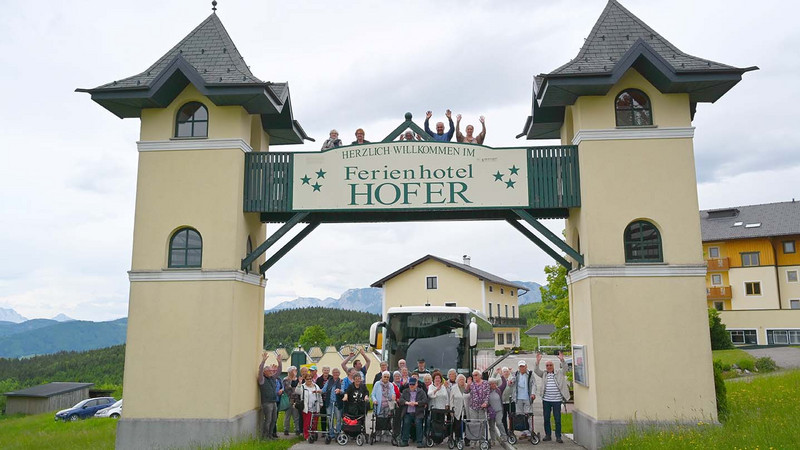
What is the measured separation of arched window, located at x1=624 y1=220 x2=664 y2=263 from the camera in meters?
12.0

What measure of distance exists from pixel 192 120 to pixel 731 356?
89.8 feet

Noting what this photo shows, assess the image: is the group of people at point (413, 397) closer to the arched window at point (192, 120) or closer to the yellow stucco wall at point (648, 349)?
the yellow stucco wall at point (648, 349)

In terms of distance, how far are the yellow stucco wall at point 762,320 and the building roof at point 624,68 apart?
34521 mm

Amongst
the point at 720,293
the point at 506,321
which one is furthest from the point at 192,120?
the point at 506,321

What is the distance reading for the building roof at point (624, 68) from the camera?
11.7m

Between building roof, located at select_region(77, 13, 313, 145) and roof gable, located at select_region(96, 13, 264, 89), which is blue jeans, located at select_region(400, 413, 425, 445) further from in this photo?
roof gable, located at select_region(96, 13, 264, 89)

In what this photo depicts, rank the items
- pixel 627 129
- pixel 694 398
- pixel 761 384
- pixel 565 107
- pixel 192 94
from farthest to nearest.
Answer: pixel 761 384
pixel 565 107
pixel 192 94
pixel 627 129
pixel 694 398

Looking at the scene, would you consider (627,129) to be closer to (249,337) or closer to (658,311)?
(658,311)

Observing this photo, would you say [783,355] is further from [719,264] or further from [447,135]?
[447,135]

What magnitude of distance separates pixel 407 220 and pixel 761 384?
11.8 metres

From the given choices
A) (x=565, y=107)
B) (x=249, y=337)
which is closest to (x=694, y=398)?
(x=565, y=107)

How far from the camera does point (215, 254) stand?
12453 mm

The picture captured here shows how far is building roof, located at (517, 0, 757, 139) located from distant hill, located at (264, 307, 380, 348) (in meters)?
51.0

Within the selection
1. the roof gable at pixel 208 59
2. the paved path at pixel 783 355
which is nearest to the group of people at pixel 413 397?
the roof gable at pixel 208 59
